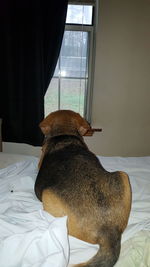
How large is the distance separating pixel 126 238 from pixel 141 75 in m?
2.10

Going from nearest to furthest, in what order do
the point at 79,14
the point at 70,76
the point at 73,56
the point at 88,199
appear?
the point at 88,199, the point at 79,14, the point at 73,56, the point at 70,76

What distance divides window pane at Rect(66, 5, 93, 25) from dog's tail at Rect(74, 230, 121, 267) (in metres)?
2.49

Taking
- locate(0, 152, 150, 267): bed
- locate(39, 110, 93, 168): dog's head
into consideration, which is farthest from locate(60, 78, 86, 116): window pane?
locate(0, 152, 150, 267): bed

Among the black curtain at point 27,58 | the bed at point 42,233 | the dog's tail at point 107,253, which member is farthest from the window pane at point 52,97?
the dog's tail at point 107,253

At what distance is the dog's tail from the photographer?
910 millimetres

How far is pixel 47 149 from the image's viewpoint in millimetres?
1601

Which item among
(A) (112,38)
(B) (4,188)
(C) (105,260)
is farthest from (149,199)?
(A) (112,38)

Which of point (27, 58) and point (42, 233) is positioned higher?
point (27, 58)

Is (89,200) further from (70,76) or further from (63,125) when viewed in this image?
(70,76)

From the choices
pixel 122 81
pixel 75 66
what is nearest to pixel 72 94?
pixel 75 66

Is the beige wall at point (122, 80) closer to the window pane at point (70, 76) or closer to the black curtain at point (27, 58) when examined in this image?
the window pane at point (70, 76)

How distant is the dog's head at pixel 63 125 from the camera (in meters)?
1.72

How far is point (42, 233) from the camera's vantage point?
0.98 metres

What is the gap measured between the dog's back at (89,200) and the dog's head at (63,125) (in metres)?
0.41
